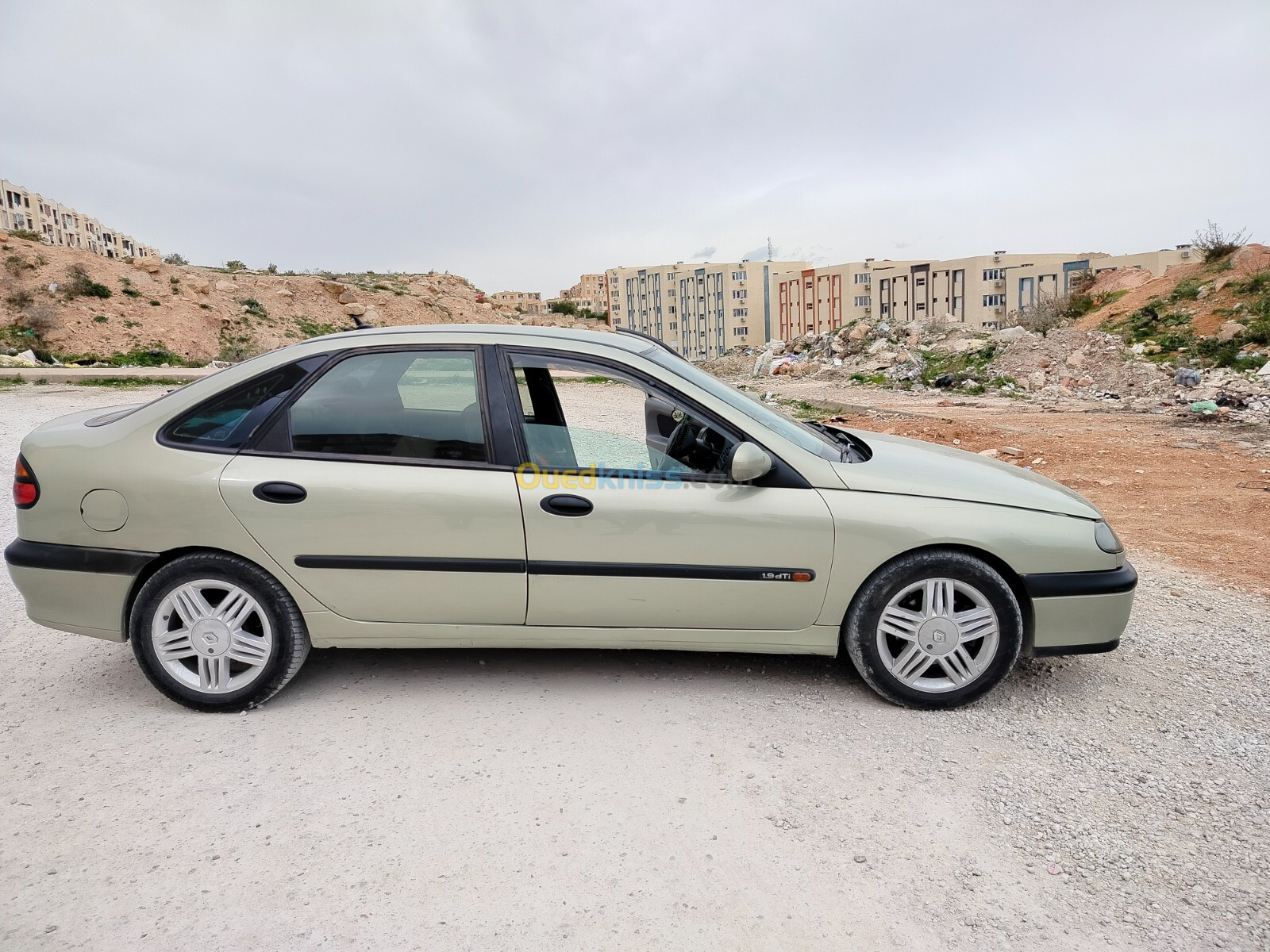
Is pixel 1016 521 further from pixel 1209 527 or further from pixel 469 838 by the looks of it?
pixel 1209 527

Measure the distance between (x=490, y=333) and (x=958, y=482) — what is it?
6.85ft

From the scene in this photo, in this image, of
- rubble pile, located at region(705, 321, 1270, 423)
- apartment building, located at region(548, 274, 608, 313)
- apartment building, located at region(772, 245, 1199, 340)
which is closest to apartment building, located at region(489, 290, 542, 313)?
apartment building, located at region(548, 274, 608, 313)

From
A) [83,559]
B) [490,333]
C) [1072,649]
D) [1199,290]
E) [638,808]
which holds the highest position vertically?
[1199,290]

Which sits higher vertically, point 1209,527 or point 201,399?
point 201,399

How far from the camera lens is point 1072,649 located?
332 centimetres

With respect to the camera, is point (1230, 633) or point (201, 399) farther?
point (1230, 633)

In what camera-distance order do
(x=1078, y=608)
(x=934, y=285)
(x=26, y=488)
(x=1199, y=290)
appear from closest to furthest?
1. (x=1078, y=608)
2. (x=26, y=488)
3. (x=1199, y=290)
4. (x=934, y=285)

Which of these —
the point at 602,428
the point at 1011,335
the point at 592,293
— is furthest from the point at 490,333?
the point at 592,293

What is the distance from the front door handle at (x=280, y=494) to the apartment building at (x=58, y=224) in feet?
290

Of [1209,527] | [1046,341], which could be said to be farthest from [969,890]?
[1046,341]

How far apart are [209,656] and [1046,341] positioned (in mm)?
22088

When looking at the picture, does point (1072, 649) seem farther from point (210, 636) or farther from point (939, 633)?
point (210, 636)

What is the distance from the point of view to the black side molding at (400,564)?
329cm

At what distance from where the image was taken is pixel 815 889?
229 cm
